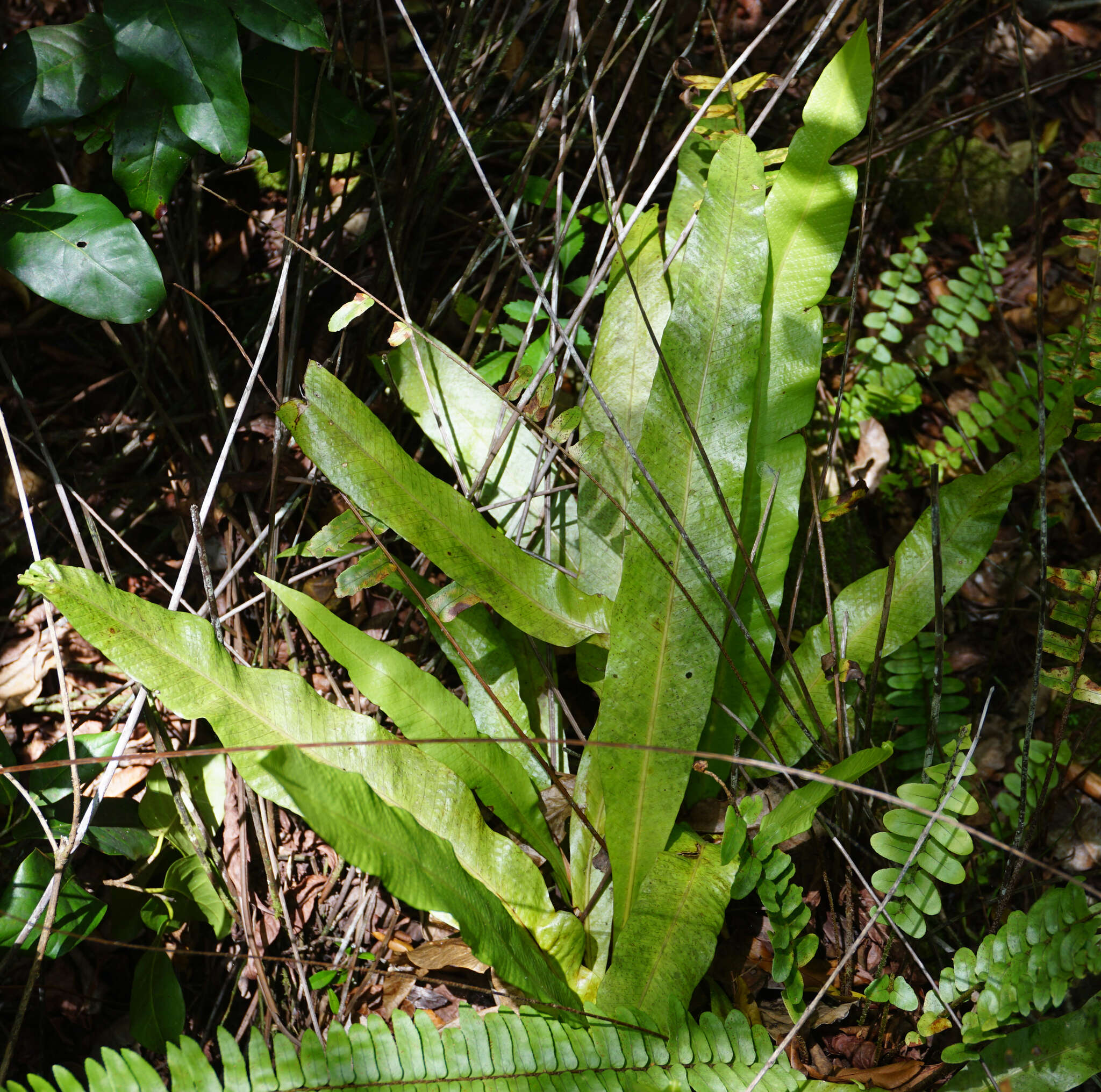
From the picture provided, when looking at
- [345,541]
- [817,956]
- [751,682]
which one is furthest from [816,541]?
[345,541]

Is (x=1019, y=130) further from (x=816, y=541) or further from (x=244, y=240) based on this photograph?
(x=244, y=240)

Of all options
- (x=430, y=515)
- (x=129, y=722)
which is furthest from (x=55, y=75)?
(x=129, y=722)

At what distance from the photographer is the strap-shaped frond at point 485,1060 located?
0.95m

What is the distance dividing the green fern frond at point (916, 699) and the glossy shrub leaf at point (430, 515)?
61cm

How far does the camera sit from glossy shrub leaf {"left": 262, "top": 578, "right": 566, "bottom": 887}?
1229 millimetres

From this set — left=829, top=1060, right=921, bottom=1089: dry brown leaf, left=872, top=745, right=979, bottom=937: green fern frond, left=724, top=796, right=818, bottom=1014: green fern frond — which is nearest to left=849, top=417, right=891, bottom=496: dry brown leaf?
left=872, top=745, right=979, bottom=937: green fern frond

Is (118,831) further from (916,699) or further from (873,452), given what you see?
(873,452)

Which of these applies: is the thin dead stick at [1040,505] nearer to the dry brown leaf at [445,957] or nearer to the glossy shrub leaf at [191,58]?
the dry brown leaf at [445,957]

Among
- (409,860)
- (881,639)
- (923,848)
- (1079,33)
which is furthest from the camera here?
(1079,33)

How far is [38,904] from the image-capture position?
3.88ft

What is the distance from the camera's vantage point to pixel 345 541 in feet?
4.20

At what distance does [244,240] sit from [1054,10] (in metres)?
2.19

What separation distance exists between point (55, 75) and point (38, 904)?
119cm

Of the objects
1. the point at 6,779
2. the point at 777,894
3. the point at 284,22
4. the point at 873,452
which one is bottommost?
the point at 6,779
